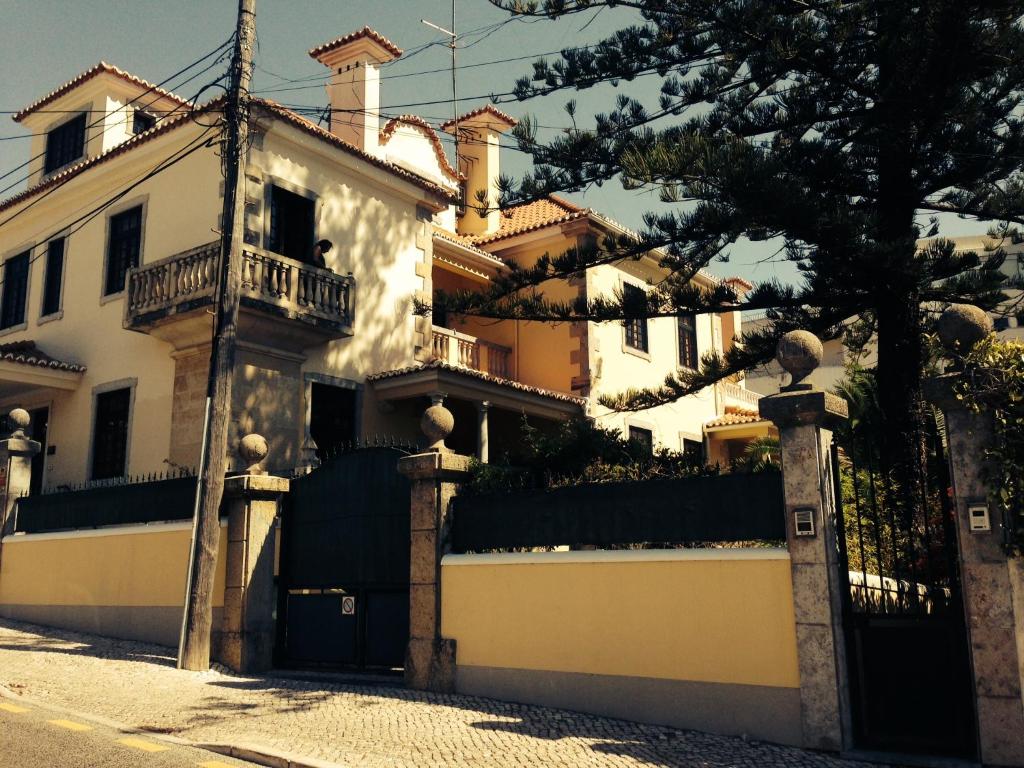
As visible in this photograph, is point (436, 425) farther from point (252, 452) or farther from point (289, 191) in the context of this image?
point (289, 191)

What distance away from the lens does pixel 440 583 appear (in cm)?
952

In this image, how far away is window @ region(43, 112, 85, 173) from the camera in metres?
22.0

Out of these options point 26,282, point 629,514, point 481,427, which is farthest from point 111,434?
point 629,514

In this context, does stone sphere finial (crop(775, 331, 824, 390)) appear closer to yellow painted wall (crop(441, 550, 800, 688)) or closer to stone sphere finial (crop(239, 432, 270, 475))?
yellow painted wall (crop(441, 550, 800, 688))

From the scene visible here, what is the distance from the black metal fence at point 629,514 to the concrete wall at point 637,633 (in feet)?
0.66

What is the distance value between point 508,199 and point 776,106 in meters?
3.59

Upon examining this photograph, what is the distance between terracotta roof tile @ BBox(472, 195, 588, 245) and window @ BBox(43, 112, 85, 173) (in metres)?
9.58

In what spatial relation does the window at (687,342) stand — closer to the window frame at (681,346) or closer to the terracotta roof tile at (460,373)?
the window frame at (681,346)

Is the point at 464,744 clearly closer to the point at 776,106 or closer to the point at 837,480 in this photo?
the point at 837,480

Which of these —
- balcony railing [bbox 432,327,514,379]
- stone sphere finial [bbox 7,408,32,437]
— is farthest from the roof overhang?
stone sphere finial [bbox 7,408,32,437]

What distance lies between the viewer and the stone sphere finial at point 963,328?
282 inches

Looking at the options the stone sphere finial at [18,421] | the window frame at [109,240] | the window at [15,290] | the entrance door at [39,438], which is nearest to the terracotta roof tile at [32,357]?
the window at [15,290]

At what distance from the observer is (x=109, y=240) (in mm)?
17719

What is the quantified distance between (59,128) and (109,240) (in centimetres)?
686
